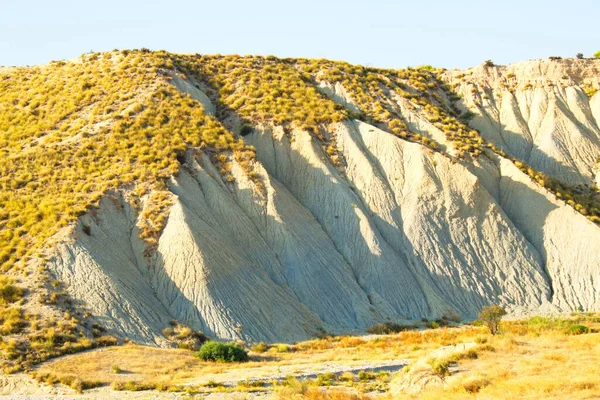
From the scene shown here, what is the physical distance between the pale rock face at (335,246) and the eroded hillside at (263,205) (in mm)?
115

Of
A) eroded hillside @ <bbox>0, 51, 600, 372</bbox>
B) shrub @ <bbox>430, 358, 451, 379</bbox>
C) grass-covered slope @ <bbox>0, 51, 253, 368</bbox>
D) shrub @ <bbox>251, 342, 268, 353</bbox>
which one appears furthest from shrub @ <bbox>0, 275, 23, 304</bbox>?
shrub @ <bbox>430, 358, 451, 379</bbox>

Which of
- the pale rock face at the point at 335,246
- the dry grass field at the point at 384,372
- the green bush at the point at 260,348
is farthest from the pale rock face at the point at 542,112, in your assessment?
the green bush at the point at 260,348

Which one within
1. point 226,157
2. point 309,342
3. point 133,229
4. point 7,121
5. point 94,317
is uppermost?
point 7,121

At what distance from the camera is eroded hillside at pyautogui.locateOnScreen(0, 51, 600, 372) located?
1672 inches

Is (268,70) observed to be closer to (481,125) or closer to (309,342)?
(481,125)

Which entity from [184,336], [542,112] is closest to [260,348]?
[184,336]

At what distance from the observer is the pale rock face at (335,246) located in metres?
42.4

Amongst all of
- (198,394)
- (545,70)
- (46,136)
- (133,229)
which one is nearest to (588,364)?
(198,394)

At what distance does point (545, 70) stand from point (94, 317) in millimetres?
51677

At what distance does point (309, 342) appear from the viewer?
4181 cm

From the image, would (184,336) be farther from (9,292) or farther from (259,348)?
(9,292)

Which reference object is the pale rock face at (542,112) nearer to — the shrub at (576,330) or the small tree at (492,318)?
the small tree at (492,318)

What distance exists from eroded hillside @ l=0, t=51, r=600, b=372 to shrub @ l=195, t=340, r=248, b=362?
304 cm

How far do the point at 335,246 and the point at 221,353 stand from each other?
1667cm
